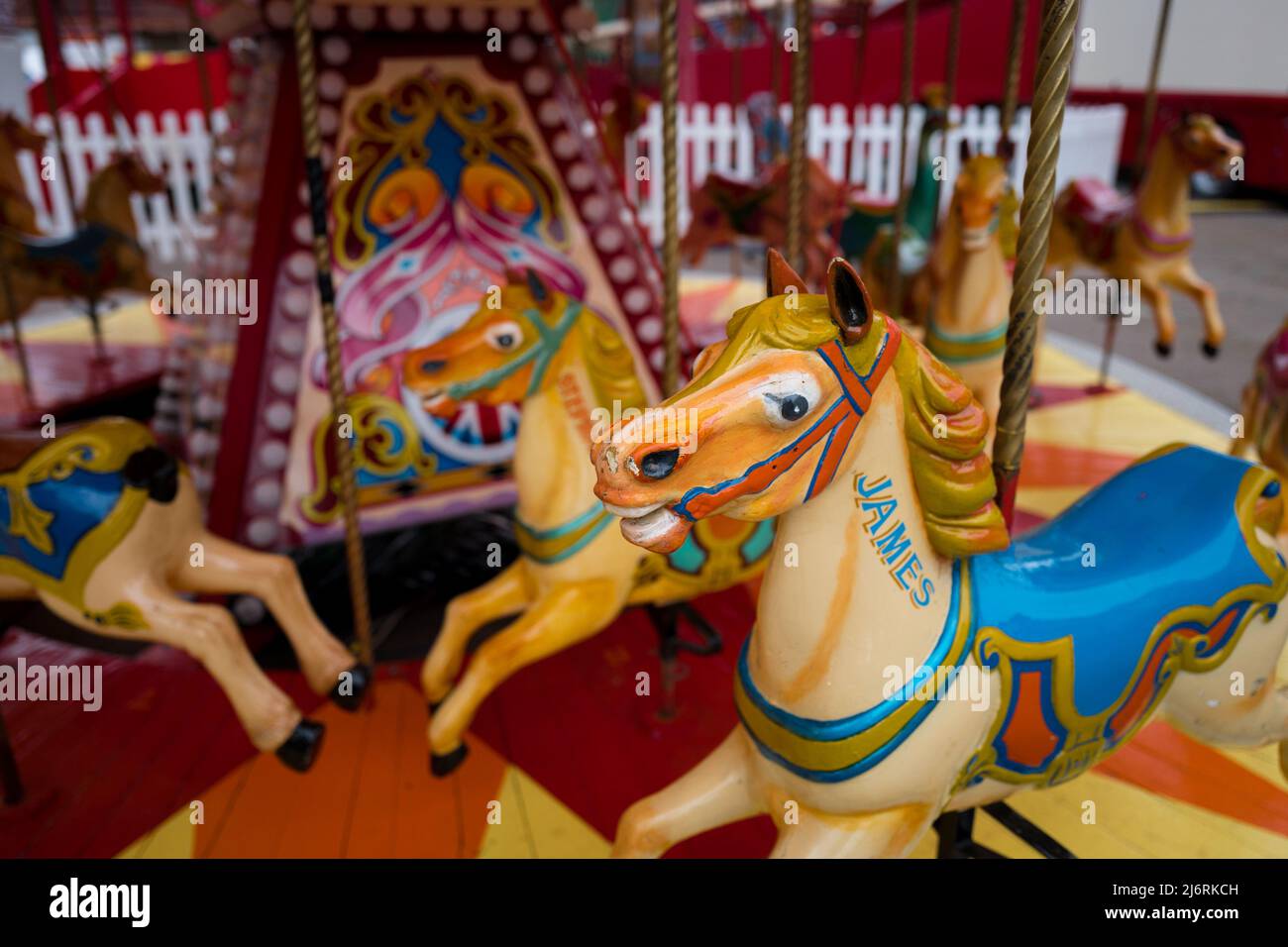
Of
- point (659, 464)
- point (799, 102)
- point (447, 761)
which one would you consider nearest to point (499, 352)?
point (799, 102)

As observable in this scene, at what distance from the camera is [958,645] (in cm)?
112

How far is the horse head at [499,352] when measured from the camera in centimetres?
171

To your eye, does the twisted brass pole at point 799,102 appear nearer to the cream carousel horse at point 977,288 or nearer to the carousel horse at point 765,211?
the cream carousel horse at point 977,288

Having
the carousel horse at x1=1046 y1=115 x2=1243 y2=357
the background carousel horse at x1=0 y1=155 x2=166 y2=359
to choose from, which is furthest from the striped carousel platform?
the background carousel horse at x1=0 y1=155 x2=166 y2=359

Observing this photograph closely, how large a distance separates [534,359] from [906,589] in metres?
0.88

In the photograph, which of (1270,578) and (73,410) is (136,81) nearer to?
(73,410)

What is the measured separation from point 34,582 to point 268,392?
0.79 metres

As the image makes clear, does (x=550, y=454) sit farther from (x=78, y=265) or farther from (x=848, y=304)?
(x=78, y=265)

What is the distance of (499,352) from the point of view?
5.61 ft

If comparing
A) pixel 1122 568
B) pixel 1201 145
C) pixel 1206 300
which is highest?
pixel 1201 145

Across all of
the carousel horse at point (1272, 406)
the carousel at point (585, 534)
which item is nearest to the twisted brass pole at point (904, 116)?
the carousel at point (585, 534)

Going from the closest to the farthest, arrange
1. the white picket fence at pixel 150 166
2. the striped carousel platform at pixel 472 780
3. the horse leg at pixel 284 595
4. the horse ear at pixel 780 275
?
the horse ear at pixel 780 275
the striped carousel platform at pixel 472 780
the horse leg at pixel 284 595
the white picket fence at pixel 150 166

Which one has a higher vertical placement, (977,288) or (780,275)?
(780,275)

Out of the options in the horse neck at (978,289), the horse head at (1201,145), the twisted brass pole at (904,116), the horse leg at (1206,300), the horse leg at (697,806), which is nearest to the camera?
the horse leg at (697,806)
